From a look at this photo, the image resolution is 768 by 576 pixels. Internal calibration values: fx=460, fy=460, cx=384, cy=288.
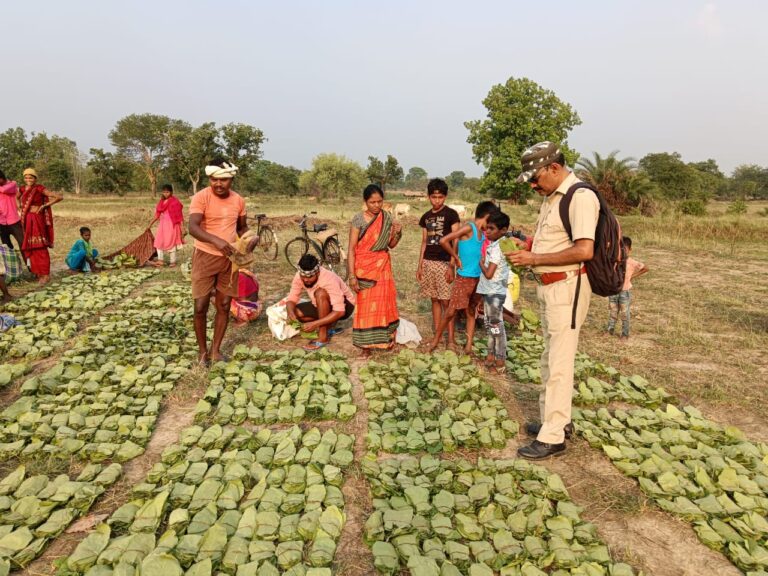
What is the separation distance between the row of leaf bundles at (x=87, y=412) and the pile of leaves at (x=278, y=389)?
17.2 inches

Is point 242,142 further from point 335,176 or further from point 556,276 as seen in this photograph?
point 556,276

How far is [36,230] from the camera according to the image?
732cm

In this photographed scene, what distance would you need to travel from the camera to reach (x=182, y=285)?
299 inches

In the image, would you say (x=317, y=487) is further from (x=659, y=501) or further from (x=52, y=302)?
(x=52, y=302)

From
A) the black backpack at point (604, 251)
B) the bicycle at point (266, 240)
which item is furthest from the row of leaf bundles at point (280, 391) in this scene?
the bicycle at point (266, 240)

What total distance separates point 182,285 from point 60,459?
4.92 m

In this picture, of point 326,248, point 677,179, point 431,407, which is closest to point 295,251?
point 326,248

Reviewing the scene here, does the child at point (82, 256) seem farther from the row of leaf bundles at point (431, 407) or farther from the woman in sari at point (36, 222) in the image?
the row of leaf bundles at point (431, 407)

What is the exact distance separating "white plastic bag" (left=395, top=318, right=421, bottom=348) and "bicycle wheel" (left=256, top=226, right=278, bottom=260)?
645cm

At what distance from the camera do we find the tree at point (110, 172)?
133 ft

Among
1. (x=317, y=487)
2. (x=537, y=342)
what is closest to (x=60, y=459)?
(x=317, y=487)

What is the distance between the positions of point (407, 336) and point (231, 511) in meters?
3.01

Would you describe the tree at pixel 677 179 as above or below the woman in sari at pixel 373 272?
above

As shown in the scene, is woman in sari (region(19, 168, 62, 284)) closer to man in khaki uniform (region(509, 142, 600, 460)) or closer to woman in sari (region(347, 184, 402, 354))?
woman in sari (region(347, 184, 402, 354))
